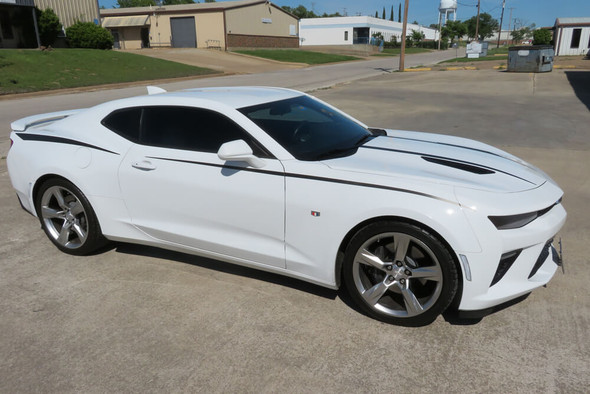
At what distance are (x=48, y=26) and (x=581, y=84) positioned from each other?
3215 cm

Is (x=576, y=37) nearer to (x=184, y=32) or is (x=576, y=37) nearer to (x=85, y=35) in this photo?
(x=184, y=32)

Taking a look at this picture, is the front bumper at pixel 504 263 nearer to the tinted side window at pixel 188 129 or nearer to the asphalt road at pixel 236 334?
the asphalt road at pixel 236 334

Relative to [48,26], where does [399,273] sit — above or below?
below

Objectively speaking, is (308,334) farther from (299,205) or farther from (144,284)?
(144,284)

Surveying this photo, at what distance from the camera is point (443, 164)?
3350 millimetres

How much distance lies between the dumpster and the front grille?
24.5m

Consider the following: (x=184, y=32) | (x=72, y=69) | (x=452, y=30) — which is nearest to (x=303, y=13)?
(x=452, y=30)

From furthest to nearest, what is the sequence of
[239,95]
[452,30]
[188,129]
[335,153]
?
[452,30] → [239,95] → [188,129] → [335,153]

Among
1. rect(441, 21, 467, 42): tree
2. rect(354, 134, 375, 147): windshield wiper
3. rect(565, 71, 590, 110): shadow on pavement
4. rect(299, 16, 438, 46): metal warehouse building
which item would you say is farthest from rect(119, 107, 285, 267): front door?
rect(441, 21, 467, 42): tree

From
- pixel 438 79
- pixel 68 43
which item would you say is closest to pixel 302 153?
pixel 438 79

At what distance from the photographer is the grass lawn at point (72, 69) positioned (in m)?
21.3

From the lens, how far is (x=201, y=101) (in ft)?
12.5

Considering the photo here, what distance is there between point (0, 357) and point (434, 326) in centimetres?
281

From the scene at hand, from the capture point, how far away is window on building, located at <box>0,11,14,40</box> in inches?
1234
